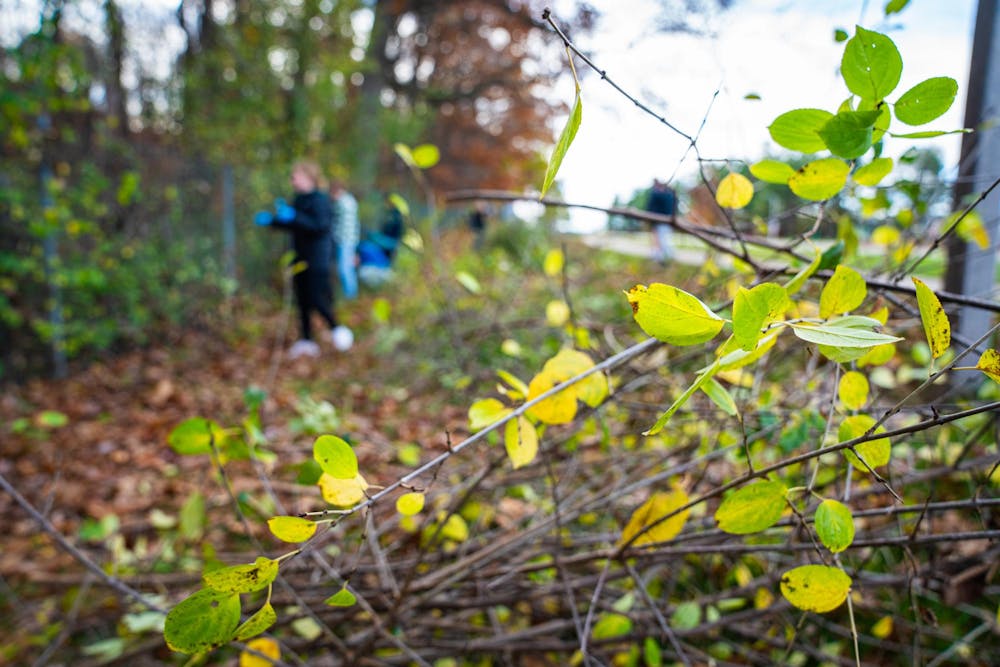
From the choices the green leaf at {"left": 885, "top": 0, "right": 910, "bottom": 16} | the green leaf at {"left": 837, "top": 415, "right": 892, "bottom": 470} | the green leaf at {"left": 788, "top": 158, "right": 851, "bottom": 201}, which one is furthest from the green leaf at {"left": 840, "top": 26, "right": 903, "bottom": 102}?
the green leaf at {"left": 885, "top": 0, "right": 910, "bottom": 16}

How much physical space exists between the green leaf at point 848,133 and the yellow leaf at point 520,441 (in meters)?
0.46

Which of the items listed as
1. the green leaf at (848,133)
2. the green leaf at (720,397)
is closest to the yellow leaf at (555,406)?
the green leaf at (720,397)

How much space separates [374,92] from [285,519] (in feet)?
28.1

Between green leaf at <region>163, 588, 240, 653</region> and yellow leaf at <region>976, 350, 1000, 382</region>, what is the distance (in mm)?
666

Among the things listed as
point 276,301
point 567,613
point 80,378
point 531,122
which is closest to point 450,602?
point 567,613

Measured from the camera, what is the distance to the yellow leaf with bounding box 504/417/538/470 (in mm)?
705

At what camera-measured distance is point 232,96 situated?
5.93 meters

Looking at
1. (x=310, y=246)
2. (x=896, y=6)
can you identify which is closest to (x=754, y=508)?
(x=896, y=6)

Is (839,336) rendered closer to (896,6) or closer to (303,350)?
(896,6)

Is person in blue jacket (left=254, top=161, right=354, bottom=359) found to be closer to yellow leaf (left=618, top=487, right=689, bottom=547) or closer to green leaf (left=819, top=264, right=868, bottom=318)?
yellow leaf (left=618, top=487, right=689, bottom=547)

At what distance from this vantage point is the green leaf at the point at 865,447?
582mm

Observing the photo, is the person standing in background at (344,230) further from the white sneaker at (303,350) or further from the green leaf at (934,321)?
the green leaf at (934,321)

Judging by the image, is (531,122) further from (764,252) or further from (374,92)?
(764,252)

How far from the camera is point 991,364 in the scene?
0.48m
